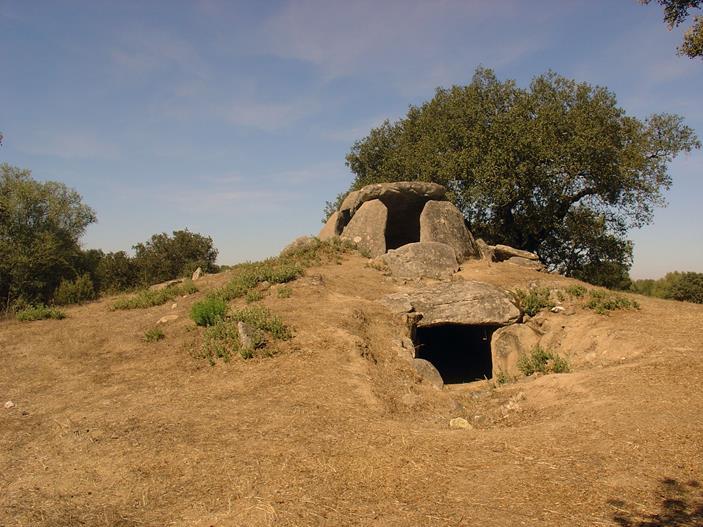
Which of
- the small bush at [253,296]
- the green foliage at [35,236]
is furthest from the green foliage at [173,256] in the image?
the small bush at [253,296]

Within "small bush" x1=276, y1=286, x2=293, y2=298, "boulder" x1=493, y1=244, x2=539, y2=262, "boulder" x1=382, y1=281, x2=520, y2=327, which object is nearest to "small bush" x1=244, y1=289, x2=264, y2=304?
"small bush" x1=276, y1=286, x2=293, y2=298

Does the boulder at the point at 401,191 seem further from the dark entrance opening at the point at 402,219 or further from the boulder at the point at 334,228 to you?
the boulder at the point at 334,228

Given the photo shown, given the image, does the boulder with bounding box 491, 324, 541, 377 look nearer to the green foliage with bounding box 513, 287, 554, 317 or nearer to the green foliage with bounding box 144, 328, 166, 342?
the green foliage with bounding box 513, 287, 554, 317

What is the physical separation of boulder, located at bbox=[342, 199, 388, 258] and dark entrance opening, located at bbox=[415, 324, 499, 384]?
358 centimetres

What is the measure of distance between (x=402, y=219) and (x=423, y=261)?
5567 mm

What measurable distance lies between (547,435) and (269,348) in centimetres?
518

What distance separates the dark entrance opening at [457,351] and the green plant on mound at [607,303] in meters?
2.49

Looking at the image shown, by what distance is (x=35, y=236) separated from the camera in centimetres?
2359

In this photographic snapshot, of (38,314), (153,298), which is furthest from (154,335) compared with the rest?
(38,314)

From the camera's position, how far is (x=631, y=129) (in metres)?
20.4

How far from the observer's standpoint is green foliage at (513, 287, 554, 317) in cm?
1219

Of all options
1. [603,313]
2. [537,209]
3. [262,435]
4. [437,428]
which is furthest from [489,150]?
[262,435]

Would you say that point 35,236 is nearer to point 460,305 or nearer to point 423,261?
point 423,261

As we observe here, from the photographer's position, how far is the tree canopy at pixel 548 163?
1920cm
